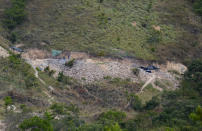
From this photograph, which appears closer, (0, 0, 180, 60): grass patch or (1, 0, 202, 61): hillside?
(0, 0, 180, 60): grass patch

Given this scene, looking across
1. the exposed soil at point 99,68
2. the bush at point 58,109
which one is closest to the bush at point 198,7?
the exposed soil at point 99,68

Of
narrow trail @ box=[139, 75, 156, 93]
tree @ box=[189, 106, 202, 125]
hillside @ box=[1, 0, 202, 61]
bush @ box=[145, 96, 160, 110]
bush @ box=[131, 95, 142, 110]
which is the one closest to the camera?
tree @ box=[189, 106, 202, 125]

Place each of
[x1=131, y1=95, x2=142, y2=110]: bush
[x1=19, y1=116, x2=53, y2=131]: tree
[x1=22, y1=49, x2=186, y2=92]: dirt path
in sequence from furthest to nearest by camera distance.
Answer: [x1=22, y1=49, x2=186, y2=92]: dirt path, [x1=131, y1=95, x2=142, y2=110]: bush, [x1=19, y1=116, x2=53, y2=131]: tree

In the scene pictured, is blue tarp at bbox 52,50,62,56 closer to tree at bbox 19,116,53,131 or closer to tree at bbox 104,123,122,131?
tree at bbox 19,116,53,131

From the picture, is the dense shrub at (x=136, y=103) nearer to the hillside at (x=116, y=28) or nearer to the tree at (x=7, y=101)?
the hillside at (x=116, y=28)

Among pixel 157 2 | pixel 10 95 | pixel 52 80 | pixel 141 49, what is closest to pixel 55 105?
pixel 10 95

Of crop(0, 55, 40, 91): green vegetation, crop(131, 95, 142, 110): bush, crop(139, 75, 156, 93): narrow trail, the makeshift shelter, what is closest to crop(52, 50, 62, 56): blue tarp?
the makeshift shelter

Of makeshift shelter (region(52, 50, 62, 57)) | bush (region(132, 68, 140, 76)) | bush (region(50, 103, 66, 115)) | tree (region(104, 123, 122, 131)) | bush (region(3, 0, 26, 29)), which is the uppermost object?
bush (region(3, 0, 26, 29))

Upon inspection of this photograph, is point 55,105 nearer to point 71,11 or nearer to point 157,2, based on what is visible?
point 71,11
